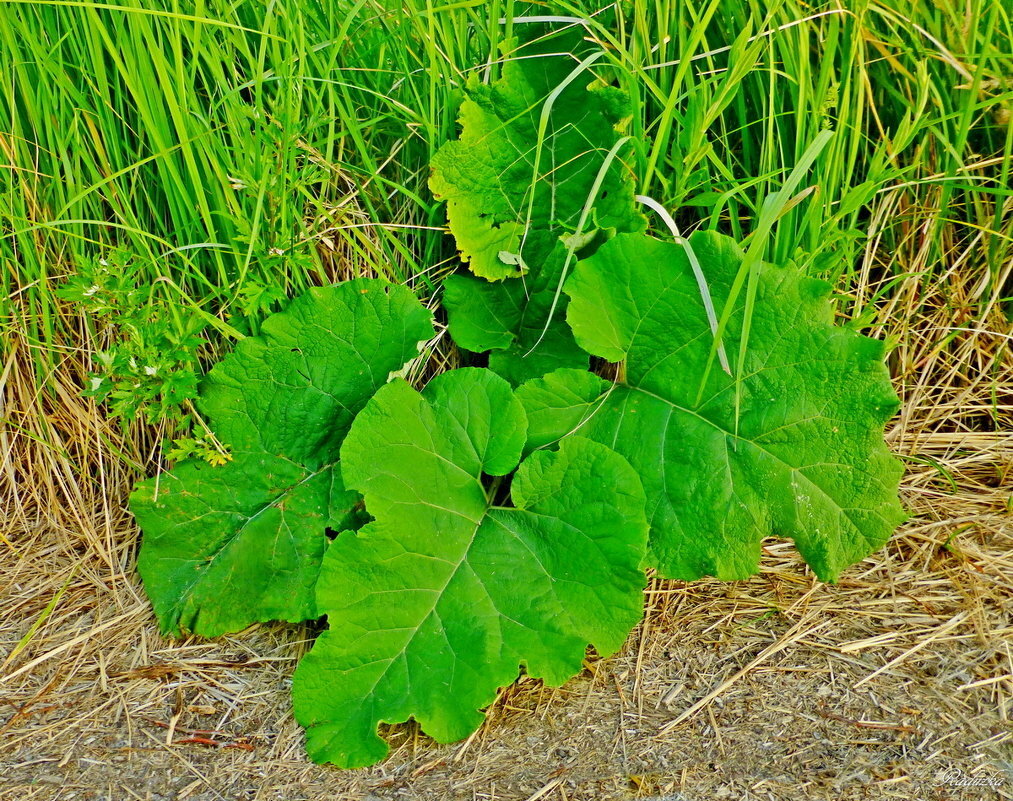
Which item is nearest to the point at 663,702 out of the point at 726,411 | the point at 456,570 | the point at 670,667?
the point at 670,667

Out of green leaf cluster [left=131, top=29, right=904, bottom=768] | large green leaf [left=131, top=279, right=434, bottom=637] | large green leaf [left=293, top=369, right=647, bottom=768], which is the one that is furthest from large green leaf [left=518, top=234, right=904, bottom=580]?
large green leaf [left=131, top=279, right=434, bottom=637]

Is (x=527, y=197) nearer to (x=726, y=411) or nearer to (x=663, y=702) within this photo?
(x=726, y=411)

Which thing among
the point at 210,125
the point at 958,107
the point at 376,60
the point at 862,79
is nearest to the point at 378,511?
the point at 210,125

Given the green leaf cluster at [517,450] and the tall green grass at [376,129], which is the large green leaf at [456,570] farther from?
the tall green grass at [376,129]

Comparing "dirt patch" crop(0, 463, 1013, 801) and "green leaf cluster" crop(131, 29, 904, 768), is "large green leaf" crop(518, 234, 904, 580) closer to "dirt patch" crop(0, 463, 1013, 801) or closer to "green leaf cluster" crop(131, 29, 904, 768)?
"green leaf cluster" crop(131, 29, 904, 768)

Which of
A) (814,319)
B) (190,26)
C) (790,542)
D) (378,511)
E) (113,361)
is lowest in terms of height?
(790,542)

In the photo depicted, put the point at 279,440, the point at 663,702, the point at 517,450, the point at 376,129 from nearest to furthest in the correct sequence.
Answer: the point at 663,702 < the point at 517,450 < the point at 279,440 < the point at 376,129

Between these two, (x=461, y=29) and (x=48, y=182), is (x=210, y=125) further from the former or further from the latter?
(x=461, y=29)
